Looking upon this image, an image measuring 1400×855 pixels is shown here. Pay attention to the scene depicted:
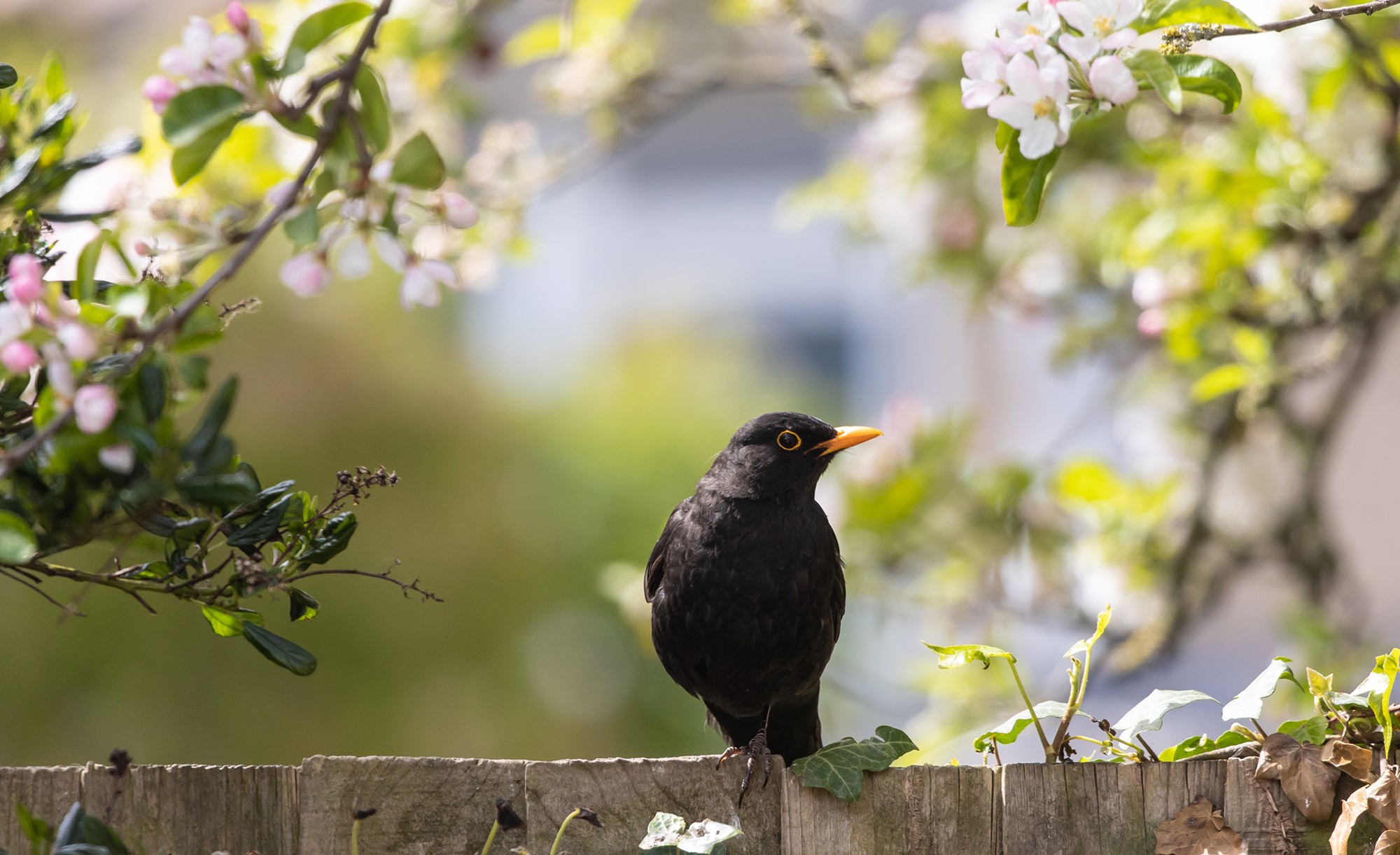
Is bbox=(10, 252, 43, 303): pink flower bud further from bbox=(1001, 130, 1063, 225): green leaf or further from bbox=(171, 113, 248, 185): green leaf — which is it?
bbox=(1001, 130, 1063, 225): green leaf

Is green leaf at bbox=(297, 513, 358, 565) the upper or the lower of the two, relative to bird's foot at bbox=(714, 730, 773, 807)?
upper

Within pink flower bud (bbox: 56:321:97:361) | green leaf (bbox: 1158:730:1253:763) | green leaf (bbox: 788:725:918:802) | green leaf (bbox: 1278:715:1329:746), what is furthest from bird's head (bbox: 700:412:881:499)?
pink flower bud (bbox: 56:321:97:361)

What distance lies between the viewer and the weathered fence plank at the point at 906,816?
1.69m

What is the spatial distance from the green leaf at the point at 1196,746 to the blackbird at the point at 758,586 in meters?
0.68

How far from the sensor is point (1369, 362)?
10.7 ft

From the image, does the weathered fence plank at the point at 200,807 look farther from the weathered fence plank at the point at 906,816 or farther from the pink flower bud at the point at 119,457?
the weathered fence plank at the point at 906,816

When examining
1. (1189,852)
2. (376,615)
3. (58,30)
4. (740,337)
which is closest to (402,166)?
(1189,852)

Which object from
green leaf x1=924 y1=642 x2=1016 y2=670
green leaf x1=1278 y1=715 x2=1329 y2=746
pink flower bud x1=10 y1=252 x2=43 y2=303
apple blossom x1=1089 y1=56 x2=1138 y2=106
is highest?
Result: apple blossom x1=1089 y1=56 x2=1138 y2=106

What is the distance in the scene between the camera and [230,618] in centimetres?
153

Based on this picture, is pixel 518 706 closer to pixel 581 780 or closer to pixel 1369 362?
pixel 1369 362

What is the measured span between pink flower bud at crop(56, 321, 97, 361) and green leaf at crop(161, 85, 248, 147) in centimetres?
28

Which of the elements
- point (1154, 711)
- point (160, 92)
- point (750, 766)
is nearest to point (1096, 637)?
point (1154, 711)

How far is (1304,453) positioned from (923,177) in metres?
1.32

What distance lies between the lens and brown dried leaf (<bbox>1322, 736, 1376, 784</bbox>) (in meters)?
1.59
